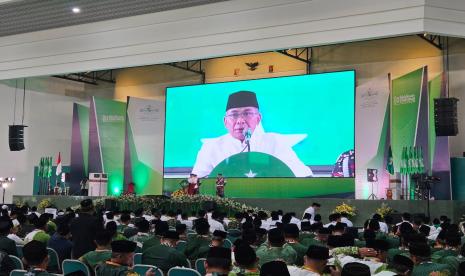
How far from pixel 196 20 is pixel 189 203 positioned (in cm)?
465

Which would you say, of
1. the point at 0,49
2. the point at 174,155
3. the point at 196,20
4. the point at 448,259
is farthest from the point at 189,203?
the point at 448,259

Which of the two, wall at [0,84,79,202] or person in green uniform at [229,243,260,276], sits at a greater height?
wall at [0,84,79,202]

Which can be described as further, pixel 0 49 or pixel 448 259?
pixel 0 49

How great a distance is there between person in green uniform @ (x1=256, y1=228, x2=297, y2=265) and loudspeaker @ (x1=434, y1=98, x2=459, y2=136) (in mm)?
8668

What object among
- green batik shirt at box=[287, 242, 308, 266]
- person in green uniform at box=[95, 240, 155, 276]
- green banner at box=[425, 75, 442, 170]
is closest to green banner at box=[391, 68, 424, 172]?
green banner at box=[425, 75, 442, 170]

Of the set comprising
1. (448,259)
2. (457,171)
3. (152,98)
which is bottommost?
(448,259)

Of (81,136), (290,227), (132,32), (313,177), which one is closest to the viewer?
(290,227)

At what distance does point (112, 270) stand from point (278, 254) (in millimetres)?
1764

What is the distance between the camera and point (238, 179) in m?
19.2

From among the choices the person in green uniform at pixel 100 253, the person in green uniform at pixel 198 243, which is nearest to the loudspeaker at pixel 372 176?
the person in green uniform at pixel 198 243

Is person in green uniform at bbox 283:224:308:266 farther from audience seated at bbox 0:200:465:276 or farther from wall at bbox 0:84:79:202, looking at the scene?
wall at bbox 0:84:79:202

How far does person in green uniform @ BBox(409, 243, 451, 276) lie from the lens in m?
4.66

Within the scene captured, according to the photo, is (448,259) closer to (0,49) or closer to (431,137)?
(431,137)

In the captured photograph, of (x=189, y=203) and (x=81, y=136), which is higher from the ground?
(x=81, y=136)
